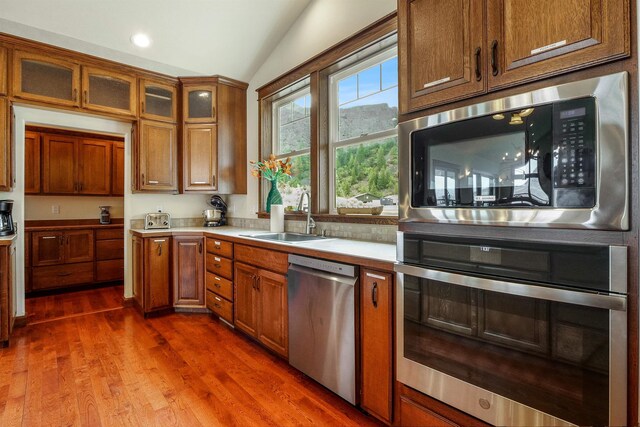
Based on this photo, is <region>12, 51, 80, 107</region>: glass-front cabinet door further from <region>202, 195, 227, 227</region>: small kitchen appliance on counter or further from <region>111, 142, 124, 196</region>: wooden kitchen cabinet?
<region>111, 142, 124, 196</region>: wooden kitchen cabinet

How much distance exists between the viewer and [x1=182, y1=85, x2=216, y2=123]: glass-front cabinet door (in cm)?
380

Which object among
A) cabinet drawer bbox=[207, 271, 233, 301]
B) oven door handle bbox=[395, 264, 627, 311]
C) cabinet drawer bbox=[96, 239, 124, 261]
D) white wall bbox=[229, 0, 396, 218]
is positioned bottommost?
cabinet drawer bbox=[207, 271, 233, 301]

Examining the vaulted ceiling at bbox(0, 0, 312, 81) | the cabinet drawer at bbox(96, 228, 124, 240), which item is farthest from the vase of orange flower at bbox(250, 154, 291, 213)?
the cabinet drawer at bbox(96, 228, 124, 240)

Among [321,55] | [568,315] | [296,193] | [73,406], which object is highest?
[321,55]

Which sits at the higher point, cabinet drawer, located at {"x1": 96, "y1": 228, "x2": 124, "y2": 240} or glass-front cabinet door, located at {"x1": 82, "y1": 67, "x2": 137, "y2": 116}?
glass-front cabinet door, located at {"x1": 82, "y1": 67, "x2": 137, "y2": 116}

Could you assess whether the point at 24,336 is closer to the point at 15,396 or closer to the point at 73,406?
the point at 15,396

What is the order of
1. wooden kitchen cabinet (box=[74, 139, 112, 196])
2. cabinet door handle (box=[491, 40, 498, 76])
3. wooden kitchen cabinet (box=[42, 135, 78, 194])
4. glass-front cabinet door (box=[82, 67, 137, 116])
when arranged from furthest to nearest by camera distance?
wooden kitchen cabinet (box=[74, 139, 112, 196]) < wooden kitchen cabinet (box=[42, 135, 78, 194]) < glass-front cabinet door (box=[82, 67, 137, 116]) < cabinet door handle (box=[491, 40, 498, 76])

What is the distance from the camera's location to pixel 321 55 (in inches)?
113

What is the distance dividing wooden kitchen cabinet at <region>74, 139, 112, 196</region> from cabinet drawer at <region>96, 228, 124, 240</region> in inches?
24.0

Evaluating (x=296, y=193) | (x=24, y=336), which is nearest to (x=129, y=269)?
(x=24, y=336)

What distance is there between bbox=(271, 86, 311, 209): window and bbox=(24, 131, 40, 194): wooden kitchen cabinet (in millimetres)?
3281

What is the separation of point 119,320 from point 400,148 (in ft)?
11.0

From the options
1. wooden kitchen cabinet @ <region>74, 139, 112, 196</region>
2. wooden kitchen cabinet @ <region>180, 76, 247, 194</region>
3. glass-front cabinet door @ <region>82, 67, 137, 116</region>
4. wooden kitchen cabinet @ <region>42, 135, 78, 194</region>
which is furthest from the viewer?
wooden kitchen cabinet @ <region>74, 139, 112, 196</region>

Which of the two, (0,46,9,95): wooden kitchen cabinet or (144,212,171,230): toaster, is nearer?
(0,46,9,95): wooden kitchen cabinet
